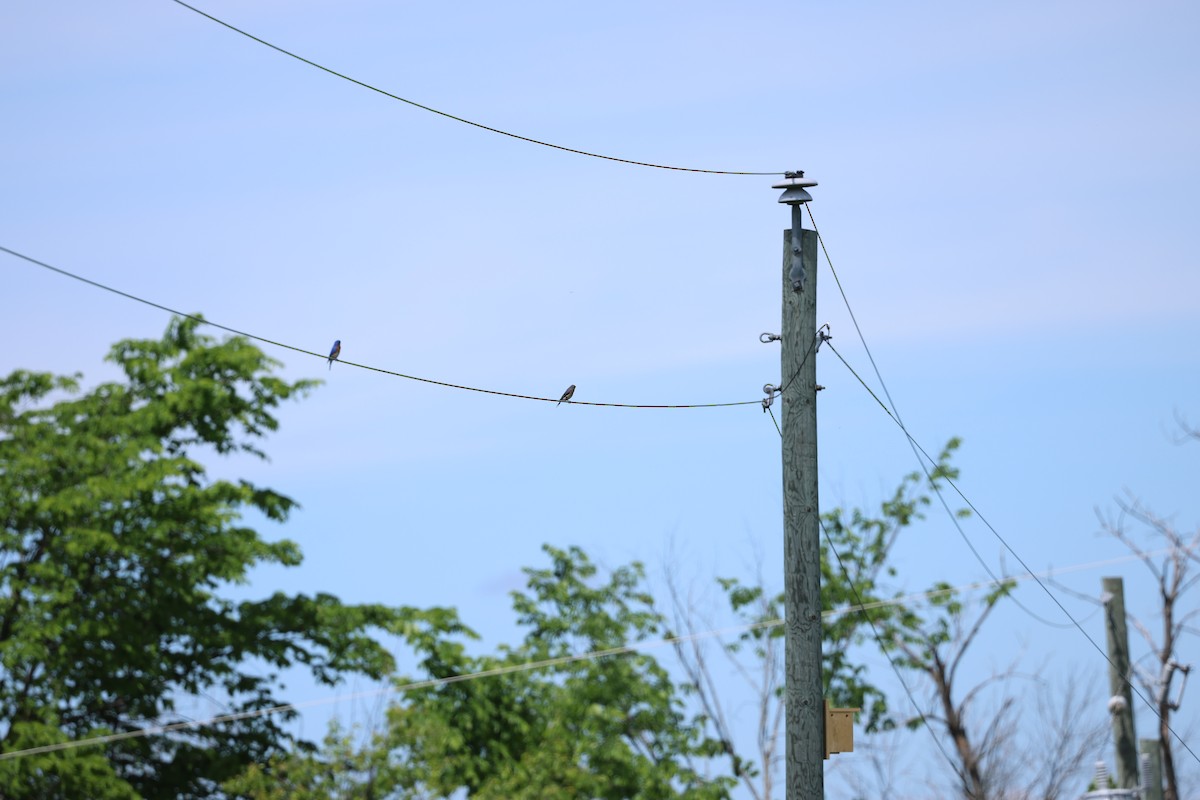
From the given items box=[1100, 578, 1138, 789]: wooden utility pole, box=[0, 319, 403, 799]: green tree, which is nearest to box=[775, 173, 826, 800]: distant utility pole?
box=[1100, 578, 1138, 789]: wooden utility pole

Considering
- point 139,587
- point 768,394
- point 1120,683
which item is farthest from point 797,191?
point 139,587

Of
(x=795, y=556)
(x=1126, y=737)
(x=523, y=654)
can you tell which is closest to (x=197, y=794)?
(x=523, y=654)

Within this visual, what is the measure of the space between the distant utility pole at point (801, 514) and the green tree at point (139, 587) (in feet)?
49.6

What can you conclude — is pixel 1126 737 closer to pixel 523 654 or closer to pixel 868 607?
pixel 868 607

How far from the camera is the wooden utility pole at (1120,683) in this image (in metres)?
15.3

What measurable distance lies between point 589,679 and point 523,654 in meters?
1.38

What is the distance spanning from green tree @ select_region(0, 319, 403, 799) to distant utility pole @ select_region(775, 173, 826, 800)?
15113 millimetres

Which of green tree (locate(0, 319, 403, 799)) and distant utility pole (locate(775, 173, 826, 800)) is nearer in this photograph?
distant utility pole (locate(775, 173, 826, 800))

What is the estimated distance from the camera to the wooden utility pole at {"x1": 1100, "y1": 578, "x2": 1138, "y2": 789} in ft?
50.2

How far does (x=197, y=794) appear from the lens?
2536 centimetres

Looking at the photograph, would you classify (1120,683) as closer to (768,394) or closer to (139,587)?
(768,394)

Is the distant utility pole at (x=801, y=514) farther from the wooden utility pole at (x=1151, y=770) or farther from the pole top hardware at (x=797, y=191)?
the wooden utility pole at (x=1151, y=770)

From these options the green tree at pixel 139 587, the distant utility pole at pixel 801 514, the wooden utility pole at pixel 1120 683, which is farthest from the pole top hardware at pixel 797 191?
the green tree at pixel 139 587

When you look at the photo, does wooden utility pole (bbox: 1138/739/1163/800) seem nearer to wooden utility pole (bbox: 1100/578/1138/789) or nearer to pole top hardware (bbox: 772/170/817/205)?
wooden utility pole (bbox: 1100/578/1138/789)
